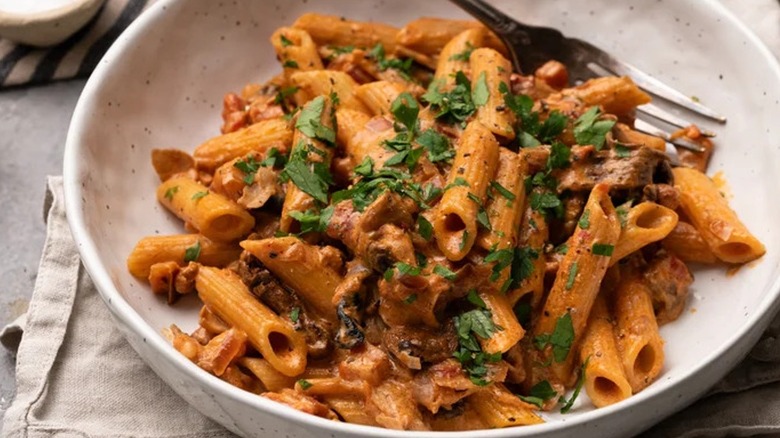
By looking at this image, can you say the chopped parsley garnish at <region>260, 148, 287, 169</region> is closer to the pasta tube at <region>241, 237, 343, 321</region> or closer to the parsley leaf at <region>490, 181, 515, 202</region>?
the pasta tube at <region>241, 237, 343, 321</region>

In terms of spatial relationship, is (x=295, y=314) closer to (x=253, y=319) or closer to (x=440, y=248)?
(x=253, y=319)

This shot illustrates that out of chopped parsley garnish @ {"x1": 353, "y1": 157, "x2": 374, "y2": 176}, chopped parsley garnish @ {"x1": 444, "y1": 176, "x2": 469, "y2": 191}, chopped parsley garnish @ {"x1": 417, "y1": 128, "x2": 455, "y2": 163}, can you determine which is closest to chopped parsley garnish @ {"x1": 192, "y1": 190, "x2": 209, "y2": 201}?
chopped parsley garnish @ {"x1": 353, "y1": 157, "x2": 374, "y2": 176}

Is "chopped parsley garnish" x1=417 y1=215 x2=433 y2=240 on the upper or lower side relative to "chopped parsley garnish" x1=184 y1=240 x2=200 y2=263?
upper

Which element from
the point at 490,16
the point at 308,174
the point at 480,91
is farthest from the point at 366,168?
the point at 490,16

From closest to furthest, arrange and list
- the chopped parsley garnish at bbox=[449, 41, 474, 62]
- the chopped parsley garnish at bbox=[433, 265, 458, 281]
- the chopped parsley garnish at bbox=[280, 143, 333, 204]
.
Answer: the chopped parsley garnish at bbox=[433, 265, 458, 281] < the chopped parsley garnish at bbox=[280, 143, 333, 204] < the chopped parsley garnish at bbox=[449, 41, 474, 62]

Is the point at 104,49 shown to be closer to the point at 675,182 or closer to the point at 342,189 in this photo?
the point at 342,189

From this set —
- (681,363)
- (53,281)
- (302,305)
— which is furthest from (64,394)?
(681,363)

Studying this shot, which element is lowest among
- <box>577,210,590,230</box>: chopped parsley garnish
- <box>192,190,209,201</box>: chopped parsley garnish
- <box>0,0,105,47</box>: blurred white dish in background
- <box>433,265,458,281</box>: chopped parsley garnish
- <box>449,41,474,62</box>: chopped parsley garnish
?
<box>0,0,105,47</box>: blurred white dish in background
